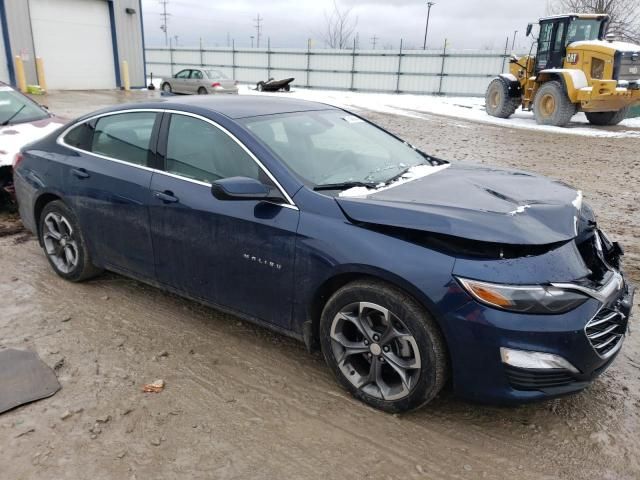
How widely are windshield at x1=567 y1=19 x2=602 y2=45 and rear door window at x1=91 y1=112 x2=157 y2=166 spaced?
1586 cm

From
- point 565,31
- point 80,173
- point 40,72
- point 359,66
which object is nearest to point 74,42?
point 40,72

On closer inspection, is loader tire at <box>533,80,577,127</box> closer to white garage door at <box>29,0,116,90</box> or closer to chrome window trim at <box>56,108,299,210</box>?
chrome window trim at <box>56,108,299,210</box>

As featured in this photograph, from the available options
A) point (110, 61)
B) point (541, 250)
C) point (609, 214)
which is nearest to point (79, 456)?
point (541, 250)

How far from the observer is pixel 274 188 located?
3.04 metres

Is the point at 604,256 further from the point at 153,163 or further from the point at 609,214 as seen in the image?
the point at 609,214

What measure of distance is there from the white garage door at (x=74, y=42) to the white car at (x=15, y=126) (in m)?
17.9

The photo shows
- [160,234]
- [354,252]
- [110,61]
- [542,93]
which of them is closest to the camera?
[354,252]

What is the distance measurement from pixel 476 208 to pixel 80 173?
2.97 m

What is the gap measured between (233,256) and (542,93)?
1594 cm

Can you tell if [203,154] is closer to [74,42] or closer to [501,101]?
[501,101]

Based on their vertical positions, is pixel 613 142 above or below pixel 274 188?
below

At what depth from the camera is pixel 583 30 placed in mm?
15906

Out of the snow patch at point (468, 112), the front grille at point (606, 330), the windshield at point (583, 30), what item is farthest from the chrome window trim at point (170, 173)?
the windshield at point (583, 30)

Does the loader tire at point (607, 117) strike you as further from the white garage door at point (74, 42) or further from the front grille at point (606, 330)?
the white garage door at point (74, 42)
